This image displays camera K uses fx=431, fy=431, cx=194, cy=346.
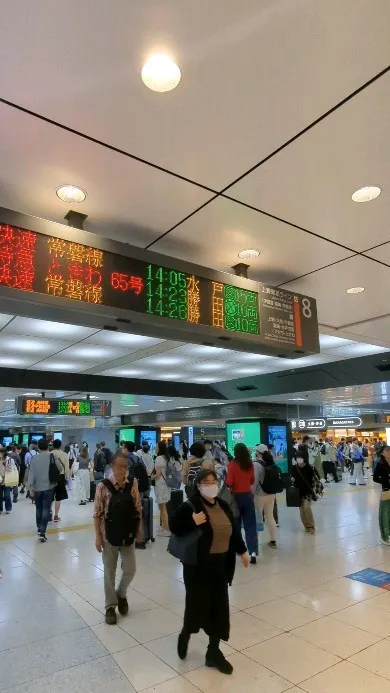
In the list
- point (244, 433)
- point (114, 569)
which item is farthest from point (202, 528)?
point (244, 433)

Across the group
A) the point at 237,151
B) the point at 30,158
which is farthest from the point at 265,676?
the point at 30,158

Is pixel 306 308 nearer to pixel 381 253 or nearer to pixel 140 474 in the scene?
pixel 381 253

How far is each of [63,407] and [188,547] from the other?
841 cm

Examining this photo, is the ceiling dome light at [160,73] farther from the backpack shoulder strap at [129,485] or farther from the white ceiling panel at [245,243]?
the backpack shoulder strap at [129,485]

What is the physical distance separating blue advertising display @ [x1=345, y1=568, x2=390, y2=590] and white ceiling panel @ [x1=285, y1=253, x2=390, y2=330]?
3324mm

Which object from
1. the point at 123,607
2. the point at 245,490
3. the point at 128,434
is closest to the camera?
the point at 123,607

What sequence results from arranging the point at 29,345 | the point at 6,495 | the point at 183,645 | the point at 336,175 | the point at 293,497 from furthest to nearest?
the point at 6,495 → the point at 293,497 → the point at 29,345 → the point at 183,645 → the point at 336,175

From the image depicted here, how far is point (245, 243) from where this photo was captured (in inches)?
148

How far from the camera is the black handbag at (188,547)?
3145 millimetres

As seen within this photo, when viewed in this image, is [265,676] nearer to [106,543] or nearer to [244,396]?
[106,543]

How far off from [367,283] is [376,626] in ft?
11.1

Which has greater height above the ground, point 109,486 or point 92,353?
point 92,353

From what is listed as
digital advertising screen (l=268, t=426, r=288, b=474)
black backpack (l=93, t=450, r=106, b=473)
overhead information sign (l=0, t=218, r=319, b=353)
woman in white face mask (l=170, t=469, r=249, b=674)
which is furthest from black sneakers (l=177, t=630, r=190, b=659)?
digital advertising screen (l=268, t=426, r=288, b=474)

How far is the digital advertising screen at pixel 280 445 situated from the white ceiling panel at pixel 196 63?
46.7ft
